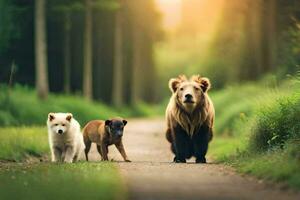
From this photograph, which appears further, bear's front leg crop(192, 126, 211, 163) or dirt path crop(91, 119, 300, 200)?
bear's front leg crop(192, 126, 211, 163)

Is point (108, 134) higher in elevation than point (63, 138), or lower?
higher

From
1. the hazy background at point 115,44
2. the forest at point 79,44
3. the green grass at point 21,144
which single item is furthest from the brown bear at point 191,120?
the forest at point 79,44

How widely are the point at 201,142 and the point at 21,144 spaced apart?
5.13 meters

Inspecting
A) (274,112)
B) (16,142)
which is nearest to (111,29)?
(16,142)

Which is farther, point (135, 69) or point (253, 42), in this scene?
point (135, 69)

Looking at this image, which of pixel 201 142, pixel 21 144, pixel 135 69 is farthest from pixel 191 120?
pixel 135 69

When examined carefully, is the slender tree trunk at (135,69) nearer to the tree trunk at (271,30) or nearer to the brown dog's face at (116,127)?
the tree trunk at (271,30)

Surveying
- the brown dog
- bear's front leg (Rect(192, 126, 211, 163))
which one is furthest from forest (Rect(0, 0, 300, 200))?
the brown dog

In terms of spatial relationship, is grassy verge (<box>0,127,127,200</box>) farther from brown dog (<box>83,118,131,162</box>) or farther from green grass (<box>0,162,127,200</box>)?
brown dog (<box>83,118,131,162</box>)

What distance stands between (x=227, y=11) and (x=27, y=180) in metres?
40.4

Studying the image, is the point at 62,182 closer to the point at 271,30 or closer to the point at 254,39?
the point at 271,30

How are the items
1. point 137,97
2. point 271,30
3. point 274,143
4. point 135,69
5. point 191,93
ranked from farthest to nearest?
point 137,97, point 135,69, point 271,30, point 191,93, point 274,143

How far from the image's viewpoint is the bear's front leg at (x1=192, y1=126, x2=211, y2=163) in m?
17.8

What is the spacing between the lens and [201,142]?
17844mm
